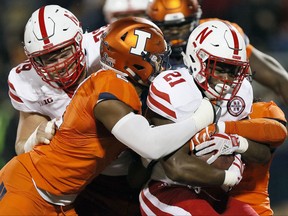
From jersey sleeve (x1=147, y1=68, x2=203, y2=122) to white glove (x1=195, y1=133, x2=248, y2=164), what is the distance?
0.60ft

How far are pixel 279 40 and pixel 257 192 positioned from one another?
4.02 m

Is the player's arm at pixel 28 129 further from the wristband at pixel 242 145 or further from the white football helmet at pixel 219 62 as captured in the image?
the wristband at pixel 242 145

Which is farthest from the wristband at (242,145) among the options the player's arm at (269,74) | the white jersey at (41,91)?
the player's arm at (269,74)

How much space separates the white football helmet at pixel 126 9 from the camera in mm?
6297

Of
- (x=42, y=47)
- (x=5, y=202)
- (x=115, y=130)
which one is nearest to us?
(x=115, y=130)

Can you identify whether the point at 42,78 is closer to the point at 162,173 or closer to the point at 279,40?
the point at 162,173

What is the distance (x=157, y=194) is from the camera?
4.49m

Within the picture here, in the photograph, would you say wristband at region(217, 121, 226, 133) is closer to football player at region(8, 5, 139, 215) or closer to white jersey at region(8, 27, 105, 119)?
football player at region(8, 5, 139, 215)

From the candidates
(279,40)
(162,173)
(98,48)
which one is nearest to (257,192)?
(162,173)

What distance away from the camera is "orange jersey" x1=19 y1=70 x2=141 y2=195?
14.5ft

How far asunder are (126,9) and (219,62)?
181 cm

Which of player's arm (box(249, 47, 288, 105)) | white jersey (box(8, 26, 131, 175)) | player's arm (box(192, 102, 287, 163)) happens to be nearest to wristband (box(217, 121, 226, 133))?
player's arm (box(192, 102, 287, 163))

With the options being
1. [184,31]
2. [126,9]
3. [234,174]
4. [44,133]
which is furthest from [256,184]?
[126,9]

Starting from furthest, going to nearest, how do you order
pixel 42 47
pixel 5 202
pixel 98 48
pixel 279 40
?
pixel 279 40 < pixel 98 48 < pixel 42 47 < pixel 5 202
